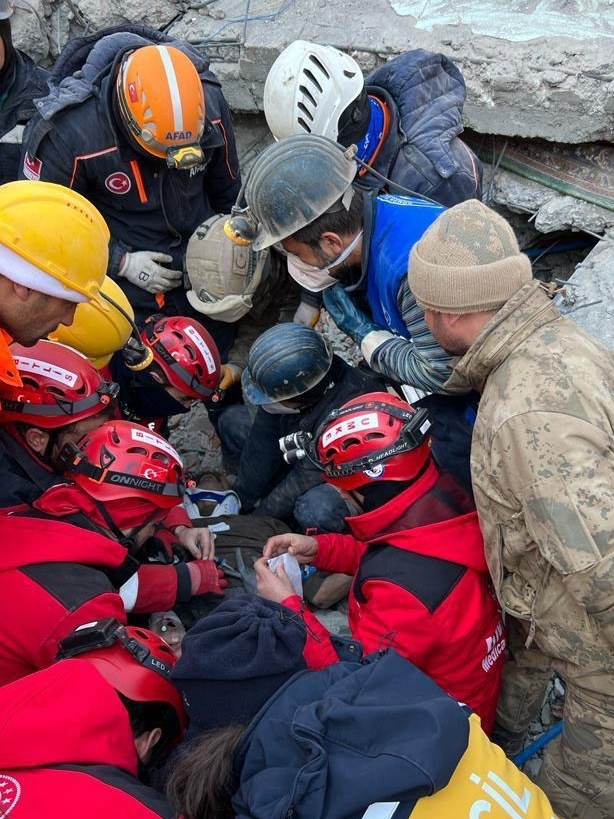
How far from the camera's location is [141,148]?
491 cm

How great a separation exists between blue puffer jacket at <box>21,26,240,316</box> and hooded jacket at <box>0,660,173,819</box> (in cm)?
342

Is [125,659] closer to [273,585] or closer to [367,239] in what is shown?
[273,585]

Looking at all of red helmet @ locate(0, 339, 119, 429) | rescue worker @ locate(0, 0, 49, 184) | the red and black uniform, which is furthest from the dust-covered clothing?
rescue worker @ locate(0, 0, 49, 184)

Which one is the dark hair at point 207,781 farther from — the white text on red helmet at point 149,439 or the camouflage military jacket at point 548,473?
the white text on red helmet at point 149,439

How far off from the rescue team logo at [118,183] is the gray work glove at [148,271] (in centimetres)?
42

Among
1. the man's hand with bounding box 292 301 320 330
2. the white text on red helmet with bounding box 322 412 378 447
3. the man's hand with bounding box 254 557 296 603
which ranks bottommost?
the man's hand with bounding box 292 301 320 330

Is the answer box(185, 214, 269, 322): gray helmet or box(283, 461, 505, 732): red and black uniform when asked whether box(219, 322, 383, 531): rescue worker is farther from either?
box(283, 461, 505, 732): red and black uniform

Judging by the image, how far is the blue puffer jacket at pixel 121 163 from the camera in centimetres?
491

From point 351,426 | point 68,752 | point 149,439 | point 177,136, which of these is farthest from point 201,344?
point 68,752

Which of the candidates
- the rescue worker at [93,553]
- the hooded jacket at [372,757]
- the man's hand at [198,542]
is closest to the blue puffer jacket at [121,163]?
the man's hand at [198,542]

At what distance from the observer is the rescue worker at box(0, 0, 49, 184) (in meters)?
5.52

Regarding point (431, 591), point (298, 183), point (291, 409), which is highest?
point (298, 183)

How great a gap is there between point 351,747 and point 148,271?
13.1ft

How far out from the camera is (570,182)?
5875mm
